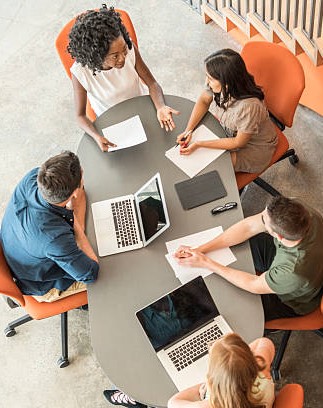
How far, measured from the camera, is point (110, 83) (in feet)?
10.9

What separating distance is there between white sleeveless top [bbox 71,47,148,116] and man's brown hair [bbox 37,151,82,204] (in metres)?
0.77

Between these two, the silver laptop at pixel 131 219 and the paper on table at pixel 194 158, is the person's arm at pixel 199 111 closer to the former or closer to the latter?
the paper on table at pixel 194 158

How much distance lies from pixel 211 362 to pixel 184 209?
92 cm

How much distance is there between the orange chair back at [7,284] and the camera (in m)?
2.80

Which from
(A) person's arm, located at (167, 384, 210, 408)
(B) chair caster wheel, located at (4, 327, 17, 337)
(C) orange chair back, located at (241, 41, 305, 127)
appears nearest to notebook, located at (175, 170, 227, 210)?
(C) orange chair back, located at (241, 41, 305, 127)

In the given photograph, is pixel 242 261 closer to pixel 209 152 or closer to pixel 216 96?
pixel 209 152

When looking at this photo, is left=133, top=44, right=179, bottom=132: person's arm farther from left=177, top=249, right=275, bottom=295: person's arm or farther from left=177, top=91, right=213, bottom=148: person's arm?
left=177, top=249, right=275, bottom=295: person's arm

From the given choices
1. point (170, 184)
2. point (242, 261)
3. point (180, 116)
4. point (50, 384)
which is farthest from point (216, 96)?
point (50, 384)

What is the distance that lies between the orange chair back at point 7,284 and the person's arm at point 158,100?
107 cm

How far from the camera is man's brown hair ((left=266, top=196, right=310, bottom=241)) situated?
2.34 m

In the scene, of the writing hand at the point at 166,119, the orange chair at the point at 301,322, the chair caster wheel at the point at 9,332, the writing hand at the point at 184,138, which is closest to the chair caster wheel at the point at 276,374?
the orange chair at the point at 301,322

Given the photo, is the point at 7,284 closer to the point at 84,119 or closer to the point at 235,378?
the point at 84,119

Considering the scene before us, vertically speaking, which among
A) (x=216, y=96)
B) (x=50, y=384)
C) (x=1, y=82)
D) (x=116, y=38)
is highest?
(x=116, y=38)

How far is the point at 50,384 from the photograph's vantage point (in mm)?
3365
